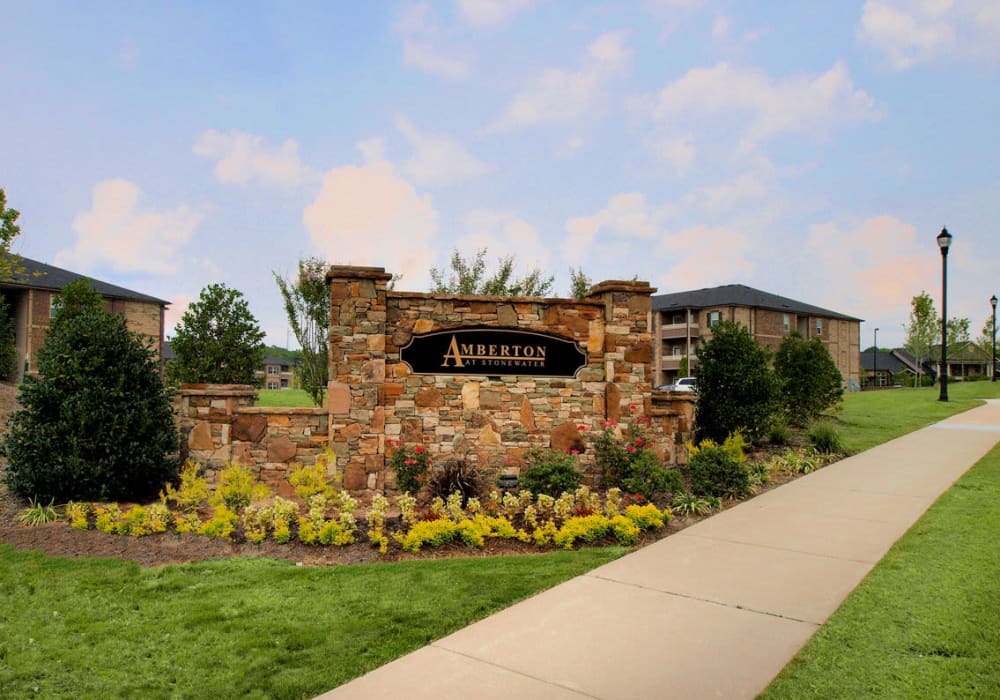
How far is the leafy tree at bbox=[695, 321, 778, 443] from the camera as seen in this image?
41.1ft

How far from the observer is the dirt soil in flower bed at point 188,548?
6.61m

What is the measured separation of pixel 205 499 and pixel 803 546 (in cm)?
814

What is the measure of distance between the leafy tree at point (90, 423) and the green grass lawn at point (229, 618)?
1815 millimetres

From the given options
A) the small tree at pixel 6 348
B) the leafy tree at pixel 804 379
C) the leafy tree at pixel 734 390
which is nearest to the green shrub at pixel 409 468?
the leafy tree at pixel 734 390

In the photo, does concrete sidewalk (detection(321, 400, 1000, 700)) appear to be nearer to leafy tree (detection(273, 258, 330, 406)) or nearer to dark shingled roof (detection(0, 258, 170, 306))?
leafy tree (detection(273, 258, 330, 406))

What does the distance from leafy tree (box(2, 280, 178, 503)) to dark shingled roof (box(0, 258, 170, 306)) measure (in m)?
21.8

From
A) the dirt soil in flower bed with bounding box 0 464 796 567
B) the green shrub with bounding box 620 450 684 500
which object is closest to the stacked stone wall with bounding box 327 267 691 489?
the green shrub with bounding box 620 450 684 500

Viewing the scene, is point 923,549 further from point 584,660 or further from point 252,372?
point 252,372

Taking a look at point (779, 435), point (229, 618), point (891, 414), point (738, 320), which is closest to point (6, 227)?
point (229, 618)

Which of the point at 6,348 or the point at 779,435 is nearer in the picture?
the point at 779,435

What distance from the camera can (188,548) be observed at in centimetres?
688

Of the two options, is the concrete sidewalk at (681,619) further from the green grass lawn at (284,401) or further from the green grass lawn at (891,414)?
the green grass lawn at (284,401)

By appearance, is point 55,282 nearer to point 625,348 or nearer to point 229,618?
point 625,348

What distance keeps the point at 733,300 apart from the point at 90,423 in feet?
144
